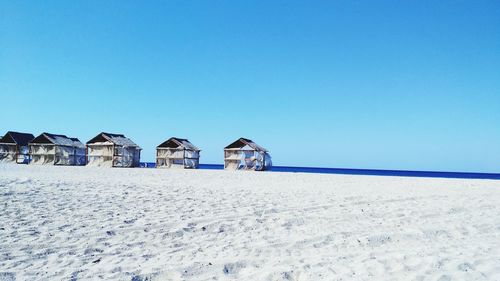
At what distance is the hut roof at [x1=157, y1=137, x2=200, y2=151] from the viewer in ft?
108

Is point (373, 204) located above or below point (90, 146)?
below

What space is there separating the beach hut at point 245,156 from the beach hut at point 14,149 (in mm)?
20609

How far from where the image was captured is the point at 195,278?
3320 millimetres

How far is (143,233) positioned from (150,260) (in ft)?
3.88

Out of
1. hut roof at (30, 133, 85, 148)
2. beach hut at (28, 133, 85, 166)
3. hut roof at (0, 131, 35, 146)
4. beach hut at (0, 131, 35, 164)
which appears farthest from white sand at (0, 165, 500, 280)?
hut roof at (0, 131, 35, 146)

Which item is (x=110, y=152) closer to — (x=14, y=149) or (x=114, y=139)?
(x=114, y=139)

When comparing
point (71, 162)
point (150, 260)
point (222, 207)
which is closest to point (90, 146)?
point (71, 162)

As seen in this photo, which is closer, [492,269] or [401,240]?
[492,269]

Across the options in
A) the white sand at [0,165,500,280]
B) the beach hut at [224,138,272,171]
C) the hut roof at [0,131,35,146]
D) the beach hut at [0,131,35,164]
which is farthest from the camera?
the hut roof at [0,131,35,146]

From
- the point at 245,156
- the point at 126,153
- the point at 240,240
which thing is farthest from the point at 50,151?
the point at 240,240

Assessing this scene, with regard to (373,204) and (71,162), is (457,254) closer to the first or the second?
(373,204)

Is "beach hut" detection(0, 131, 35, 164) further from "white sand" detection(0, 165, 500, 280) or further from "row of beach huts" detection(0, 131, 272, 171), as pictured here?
"white sand" detection(0, 165, 500, 280)

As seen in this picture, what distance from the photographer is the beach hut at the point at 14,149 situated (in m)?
35.3

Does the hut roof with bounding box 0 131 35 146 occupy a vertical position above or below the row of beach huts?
above
